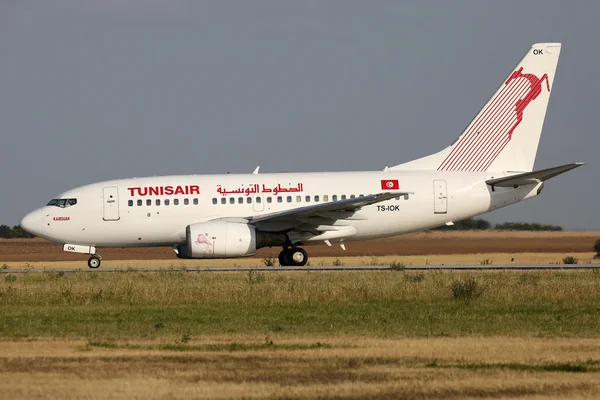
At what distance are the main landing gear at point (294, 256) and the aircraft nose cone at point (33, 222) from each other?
8.80m

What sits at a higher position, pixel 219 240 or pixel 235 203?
pixel 235 203

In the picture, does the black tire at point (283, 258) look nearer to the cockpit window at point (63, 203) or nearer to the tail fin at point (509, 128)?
the tail fin at point (509, 128)

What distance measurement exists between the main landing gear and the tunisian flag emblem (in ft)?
12.2

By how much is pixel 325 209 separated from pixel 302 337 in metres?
17.6

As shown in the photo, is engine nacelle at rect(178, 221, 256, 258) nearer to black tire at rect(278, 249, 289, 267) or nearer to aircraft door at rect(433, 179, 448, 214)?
black tire at rect(278, 249, 289, 267)

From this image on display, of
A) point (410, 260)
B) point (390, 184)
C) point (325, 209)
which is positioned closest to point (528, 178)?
point (390, 184)

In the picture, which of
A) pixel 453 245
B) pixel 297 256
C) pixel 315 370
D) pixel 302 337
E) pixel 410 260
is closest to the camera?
pixel 315 370

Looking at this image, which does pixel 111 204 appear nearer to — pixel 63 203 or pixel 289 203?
pixel 63 203

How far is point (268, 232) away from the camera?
116 ft

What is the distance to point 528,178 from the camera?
3562 cm

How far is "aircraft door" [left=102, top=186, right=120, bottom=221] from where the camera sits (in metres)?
36.2

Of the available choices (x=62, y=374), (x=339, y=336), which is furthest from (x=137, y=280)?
(x=62, y=374)

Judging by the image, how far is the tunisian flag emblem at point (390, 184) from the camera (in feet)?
119

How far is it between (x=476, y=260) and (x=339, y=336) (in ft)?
98.4
